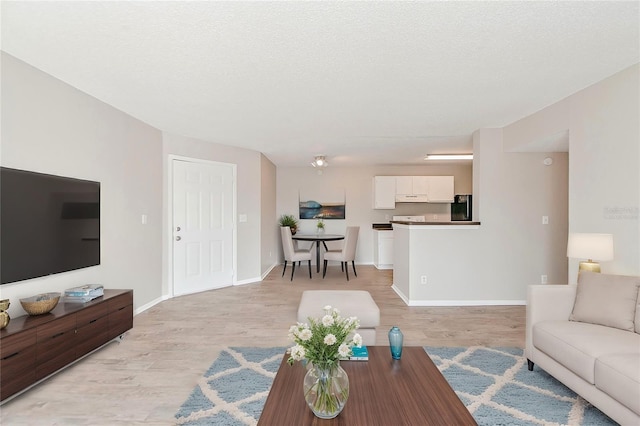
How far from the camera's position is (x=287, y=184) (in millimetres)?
7789

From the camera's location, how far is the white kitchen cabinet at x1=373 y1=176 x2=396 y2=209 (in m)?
7.45

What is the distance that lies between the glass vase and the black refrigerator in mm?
5927

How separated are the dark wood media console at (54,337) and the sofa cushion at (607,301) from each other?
3.68 meters

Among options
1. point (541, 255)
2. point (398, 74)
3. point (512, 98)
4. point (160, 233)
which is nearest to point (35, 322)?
point (160, 233)

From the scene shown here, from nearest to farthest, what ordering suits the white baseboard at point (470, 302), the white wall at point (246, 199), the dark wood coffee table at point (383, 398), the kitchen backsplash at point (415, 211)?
the dark wood coffee table at point (383, 398) → the white baseboard at point (470, 302) → the white wall at point (246, 199) → the kitchen backsplash at point (415, 211)

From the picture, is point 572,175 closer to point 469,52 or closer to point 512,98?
point 512,98

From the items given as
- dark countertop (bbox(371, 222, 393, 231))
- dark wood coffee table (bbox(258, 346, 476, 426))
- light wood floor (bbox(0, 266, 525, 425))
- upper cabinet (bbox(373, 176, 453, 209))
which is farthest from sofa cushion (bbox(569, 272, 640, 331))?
upper cabinet (bbox(373, 176, 453, 209))

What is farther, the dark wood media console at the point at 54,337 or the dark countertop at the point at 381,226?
the dark countertop at the point at 381,226

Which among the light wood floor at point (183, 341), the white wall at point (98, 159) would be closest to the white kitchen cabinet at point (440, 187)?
the light wood floor at point (183, 341)

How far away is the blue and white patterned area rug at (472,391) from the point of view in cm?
196

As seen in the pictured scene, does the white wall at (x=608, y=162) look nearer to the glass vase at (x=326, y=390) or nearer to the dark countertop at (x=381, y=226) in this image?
the glass vase at (x=326, y=390)

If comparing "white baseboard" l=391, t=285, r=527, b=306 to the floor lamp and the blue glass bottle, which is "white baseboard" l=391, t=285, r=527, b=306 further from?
the blue glass bottle

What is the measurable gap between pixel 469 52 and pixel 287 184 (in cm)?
574

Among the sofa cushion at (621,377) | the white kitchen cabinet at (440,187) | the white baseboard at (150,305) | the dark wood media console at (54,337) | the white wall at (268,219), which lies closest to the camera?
the sofa cushion at (621,377)
